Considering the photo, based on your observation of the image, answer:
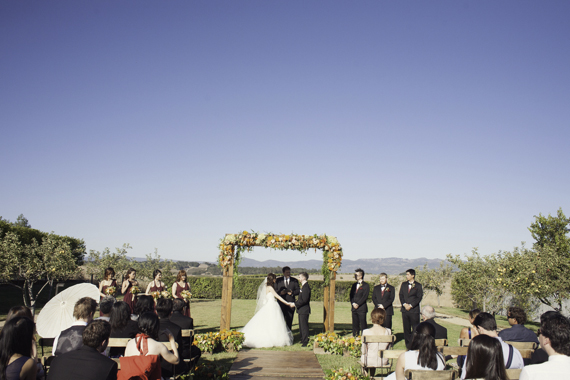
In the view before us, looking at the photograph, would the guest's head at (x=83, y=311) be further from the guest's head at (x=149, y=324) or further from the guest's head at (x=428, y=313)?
the guest's head at (x=428, y=313)

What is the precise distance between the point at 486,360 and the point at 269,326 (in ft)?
24.7

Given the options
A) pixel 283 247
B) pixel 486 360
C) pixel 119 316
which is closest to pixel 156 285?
pixel 283 247

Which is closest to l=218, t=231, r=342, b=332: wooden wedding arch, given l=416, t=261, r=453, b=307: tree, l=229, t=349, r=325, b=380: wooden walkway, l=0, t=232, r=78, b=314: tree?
l=229, t=349, r=325, b=380: wooden walkway

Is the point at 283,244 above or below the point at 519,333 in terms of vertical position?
above

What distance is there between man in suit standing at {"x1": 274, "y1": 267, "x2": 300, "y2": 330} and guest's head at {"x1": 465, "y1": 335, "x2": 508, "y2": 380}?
7.72 meters

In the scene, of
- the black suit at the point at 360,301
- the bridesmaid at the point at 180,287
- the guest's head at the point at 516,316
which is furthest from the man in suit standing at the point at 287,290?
the guest's head at the point at 516,316

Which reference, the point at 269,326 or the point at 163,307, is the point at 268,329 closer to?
the point at 269,326

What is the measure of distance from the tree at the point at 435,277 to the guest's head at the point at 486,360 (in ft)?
71.0

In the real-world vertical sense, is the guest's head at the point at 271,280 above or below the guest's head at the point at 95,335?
below

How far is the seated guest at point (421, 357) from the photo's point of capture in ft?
14.6

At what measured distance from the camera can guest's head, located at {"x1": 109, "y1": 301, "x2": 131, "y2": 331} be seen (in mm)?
5824

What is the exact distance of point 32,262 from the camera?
16.4 m

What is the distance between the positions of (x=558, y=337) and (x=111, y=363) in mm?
3969

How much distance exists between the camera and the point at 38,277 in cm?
1664
